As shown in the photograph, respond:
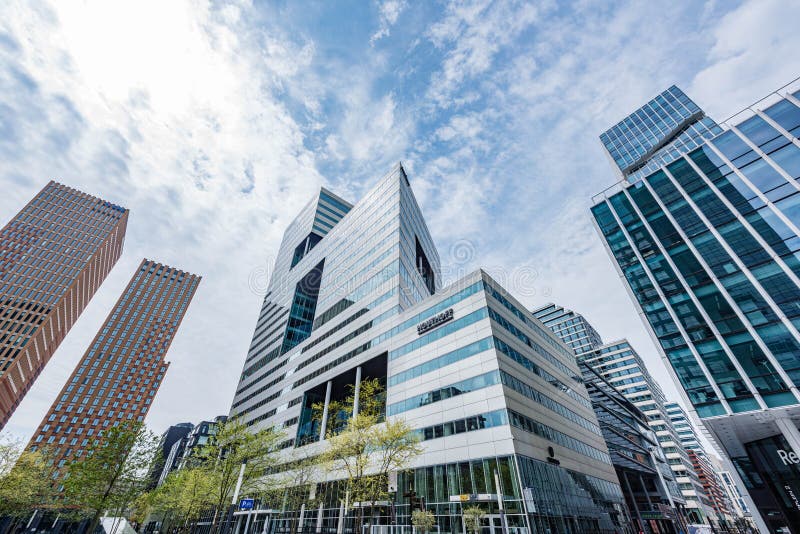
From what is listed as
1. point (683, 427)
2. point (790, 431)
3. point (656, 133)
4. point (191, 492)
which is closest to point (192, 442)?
point (191, 492)

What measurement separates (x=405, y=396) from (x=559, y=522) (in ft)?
63.3

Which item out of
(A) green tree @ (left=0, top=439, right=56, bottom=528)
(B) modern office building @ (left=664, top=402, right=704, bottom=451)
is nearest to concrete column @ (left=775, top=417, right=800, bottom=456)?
(A) green tree @ (left=0, top=439, right=56, bottom=528)

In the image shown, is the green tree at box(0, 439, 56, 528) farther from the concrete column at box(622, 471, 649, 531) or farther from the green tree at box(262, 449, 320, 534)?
the concrete column at box(622, 471, 649, 531)

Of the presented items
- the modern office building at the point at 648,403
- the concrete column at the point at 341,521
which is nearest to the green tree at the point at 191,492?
the concrete column at the point at 341,521

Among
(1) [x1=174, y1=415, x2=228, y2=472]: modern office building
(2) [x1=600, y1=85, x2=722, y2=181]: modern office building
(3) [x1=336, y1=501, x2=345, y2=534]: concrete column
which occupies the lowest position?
(3) [x1=336, y1=501, x2=345, y2=534]: concrete column

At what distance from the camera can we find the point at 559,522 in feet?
102

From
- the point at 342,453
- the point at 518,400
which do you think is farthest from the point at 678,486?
the point at 342,453

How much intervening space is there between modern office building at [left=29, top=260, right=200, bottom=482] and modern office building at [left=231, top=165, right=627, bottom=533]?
7985 centimetres

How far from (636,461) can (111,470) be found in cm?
9108

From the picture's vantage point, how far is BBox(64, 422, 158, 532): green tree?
3234cm

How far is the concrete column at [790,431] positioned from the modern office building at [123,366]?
476ft

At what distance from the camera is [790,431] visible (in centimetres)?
3005

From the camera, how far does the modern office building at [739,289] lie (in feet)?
102

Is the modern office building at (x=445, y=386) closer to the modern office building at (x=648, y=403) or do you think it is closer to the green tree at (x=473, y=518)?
the green tree at (x=473, y=518)
